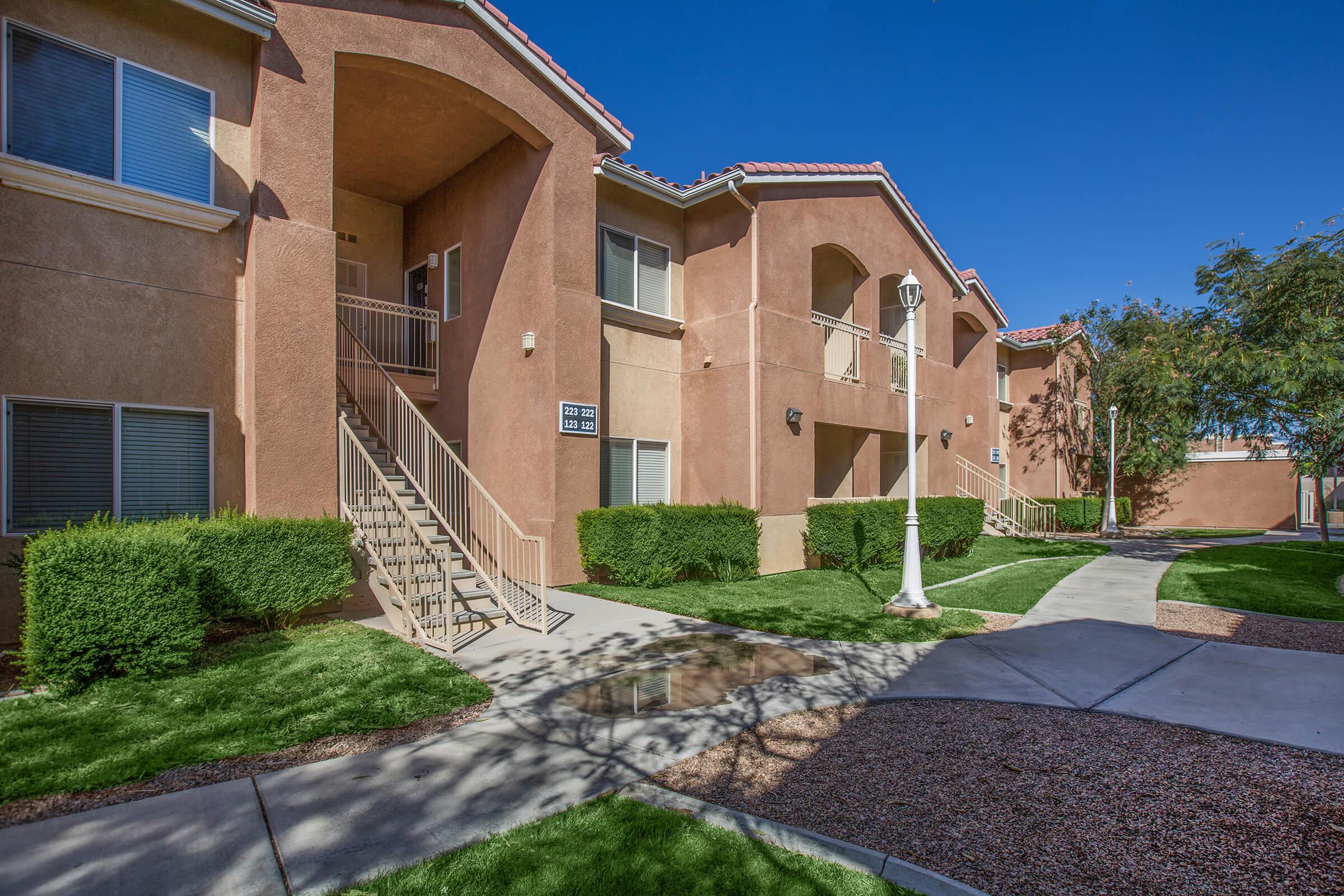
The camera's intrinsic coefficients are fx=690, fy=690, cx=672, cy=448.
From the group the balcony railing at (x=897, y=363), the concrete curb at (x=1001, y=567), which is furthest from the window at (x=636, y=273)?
the concrete curb at (x=1001, y=567)

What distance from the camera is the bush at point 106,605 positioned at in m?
5.11

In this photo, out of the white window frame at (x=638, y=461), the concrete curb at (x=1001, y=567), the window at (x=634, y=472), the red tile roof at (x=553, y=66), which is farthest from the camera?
the white window frame at (x=638, y=461)

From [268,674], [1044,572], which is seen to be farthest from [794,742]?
[1044,572]

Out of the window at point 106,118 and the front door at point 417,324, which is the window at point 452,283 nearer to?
the front door at point 417,324

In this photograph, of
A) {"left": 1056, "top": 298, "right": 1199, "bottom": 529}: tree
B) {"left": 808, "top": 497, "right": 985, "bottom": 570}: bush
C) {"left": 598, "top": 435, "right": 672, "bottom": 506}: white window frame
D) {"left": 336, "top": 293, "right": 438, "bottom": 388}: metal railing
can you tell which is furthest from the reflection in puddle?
{"left": 1056, "top": 298, "right": 1199, "bottom": 529}: tree

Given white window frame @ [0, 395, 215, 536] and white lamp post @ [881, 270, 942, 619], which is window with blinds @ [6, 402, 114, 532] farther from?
white lamp post @ [881, 270, 942, 619]

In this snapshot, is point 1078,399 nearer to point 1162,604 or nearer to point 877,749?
point 1162,604

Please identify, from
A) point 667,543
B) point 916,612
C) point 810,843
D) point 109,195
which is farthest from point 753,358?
point 810,843

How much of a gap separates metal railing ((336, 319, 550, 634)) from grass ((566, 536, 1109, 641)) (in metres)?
1.11

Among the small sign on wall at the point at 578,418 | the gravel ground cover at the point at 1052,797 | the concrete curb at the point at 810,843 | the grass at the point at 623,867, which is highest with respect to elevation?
the small sign on wall at the point at 578,418

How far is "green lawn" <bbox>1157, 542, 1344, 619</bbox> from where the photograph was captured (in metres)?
9.02

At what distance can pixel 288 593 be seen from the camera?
705 cm

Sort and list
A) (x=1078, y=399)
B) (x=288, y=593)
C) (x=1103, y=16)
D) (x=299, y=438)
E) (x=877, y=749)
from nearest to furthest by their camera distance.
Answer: (x=877, y=749), (x=288, y=593), (x=299, y=438), (x=1103, y=16), (x=1078, y=399)

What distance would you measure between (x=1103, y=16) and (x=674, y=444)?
899cm
